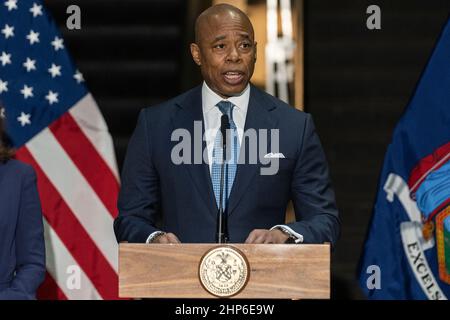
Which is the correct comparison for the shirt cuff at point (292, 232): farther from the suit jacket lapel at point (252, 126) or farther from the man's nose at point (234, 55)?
the man's nose at point (234, 55)

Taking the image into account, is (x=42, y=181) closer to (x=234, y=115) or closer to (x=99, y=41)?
(x=99, y=41)

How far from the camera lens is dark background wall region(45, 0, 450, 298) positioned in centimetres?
681

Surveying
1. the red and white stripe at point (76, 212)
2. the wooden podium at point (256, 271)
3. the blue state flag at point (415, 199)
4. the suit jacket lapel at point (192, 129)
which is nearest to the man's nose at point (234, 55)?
the suit jacket lapel at point (192, 129)

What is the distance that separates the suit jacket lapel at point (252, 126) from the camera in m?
4.10

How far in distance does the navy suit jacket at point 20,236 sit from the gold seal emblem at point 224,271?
811mm

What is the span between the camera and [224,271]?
3576 millimetres

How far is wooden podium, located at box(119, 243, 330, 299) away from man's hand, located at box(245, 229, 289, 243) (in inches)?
4.6

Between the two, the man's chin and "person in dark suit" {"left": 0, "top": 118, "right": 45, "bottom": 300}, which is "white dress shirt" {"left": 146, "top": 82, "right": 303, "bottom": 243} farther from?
"person in dark suit" {"left": 0, "top": 118, "right": 45, "bottom": 300}

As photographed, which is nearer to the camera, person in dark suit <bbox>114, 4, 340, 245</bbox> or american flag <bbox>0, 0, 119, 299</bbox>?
person in dark suit <bbox>114, 4, 340, 245</bbox>

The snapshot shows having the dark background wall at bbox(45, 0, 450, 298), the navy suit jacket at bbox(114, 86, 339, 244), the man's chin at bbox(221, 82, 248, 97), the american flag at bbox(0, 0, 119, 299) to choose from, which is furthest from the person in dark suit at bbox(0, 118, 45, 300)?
the dark background wall at bbox(45, 0, 450, 298)

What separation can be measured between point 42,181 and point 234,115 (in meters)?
2.42

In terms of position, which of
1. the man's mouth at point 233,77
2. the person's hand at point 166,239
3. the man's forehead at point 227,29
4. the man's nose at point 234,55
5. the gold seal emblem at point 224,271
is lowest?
the gold seal emblem at point 224,271
